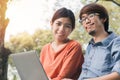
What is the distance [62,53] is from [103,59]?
27cm

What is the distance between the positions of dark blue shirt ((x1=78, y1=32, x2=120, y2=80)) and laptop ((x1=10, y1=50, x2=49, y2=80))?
0.85ft

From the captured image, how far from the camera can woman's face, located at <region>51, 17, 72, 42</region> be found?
1.60 meters

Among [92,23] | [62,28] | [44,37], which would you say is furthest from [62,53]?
[44,37]

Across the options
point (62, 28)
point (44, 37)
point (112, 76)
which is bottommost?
point (44, 37)

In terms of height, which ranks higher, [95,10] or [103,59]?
[95,10]

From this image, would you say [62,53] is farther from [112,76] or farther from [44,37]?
[44,37]

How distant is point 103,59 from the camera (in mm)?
1393

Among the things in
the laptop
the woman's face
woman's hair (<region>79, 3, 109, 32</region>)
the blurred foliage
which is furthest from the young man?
the blurred foliage

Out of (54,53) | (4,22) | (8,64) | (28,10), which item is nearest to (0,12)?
(4,22)

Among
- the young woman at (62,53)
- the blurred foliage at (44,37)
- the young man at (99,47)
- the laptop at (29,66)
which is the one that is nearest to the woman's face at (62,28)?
the young woman at (62,53)

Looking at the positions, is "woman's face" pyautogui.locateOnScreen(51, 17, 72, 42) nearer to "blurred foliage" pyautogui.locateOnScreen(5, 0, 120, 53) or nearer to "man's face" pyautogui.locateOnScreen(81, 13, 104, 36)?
"man's face" pyautogui.locateOnScreen(81, 13, 104, 36)

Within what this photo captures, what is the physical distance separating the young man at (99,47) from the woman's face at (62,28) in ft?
0.44

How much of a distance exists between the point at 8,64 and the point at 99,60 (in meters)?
5.27

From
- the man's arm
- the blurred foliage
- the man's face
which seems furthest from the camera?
the blurred foliage
